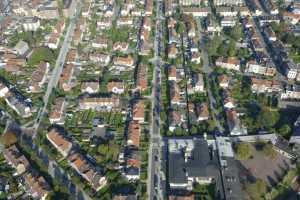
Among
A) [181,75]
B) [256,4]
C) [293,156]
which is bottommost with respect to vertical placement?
[293,156]

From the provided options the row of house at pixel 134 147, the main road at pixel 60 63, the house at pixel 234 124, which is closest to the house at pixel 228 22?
the house at pixel 234 124

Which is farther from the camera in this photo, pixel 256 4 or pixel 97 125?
pixel 256 4

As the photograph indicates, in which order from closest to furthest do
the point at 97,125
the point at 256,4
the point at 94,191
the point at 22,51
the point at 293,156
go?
the point at 94,191
the point at 293,156
the point at 97,125
the point at 22,51
the point at 256,4

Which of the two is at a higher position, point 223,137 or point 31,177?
point 223,137

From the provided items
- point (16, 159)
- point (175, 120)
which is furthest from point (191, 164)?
point (16, 159)

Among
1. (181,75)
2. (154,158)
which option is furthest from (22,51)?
(154,158)

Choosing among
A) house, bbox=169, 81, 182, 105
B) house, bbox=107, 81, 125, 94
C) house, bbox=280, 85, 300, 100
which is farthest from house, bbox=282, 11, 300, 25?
house, bbox=107, 81, 125, 94

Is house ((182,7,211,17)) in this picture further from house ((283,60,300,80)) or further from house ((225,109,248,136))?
house ((225,109,248,136))

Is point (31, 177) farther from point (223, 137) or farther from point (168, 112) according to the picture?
point (223, 137)
